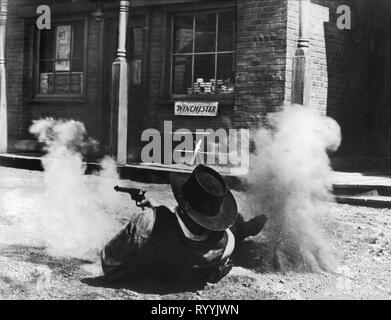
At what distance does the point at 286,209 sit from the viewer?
5.56 m

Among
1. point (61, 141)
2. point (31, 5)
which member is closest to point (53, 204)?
point (61, 141)

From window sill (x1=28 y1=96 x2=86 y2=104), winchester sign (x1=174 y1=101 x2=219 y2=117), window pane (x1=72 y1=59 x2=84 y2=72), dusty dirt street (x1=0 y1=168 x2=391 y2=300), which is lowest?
dusty dirt street (x1=0 y1=168 x2=391 y2=300)

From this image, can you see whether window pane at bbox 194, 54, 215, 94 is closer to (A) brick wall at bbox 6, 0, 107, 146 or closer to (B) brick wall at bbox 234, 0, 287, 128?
(B) brick wall at bbox 234, 0, 287, 128

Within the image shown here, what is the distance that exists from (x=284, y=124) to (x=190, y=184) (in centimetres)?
230

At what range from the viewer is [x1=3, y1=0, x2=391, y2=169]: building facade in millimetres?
8984

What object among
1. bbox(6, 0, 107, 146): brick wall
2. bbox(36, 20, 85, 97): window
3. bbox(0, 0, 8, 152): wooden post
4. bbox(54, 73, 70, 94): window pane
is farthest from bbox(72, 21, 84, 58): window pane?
bbox(0, 0, 8, 152): wooden post

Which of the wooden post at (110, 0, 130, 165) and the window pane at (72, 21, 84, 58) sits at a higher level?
the window pane at (72, 21, 84, 58)

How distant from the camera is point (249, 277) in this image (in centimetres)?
489

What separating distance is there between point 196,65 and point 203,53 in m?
0.24

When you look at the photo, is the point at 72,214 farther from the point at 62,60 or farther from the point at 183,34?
the point at 62,60

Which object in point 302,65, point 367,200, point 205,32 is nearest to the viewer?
point 367,200

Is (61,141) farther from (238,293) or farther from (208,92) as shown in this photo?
(238,293)

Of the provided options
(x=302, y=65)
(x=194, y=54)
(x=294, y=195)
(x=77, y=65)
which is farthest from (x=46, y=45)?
(x=294, y=195)

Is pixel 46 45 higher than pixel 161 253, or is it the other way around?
pixel 46 45
